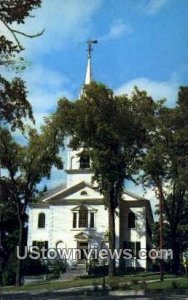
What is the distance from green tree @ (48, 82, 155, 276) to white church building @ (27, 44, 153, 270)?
9678mm

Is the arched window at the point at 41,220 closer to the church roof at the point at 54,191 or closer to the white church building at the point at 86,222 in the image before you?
the white church building at the point at 86,222

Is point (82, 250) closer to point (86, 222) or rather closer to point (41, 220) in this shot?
point (86, 222)

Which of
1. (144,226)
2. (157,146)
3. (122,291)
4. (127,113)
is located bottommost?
(122,291)

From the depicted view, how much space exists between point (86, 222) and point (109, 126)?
535 inches

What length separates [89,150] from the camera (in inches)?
1412

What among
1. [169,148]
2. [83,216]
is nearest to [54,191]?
[83,216]

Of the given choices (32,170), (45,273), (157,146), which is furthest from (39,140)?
(45,273)

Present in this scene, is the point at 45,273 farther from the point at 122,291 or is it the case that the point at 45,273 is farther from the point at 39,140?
the point at 122,291

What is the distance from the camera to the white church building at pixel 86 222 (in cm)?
4494

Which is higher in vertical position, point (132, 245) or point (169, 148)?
point (169, 148)

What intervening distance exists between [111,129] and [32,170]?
4.99 m

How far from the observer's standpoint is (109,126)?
3403 cm

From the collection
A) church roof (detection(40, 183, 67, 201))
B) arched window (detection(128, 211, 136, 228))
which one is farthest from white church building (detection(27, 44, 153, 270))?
church roof (detection(40, 183, 67, 201))

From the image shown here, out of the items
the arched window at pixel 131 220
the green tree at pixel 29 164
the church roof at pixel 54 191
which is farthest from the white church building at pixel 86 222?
the green tree at pixel 29 164
